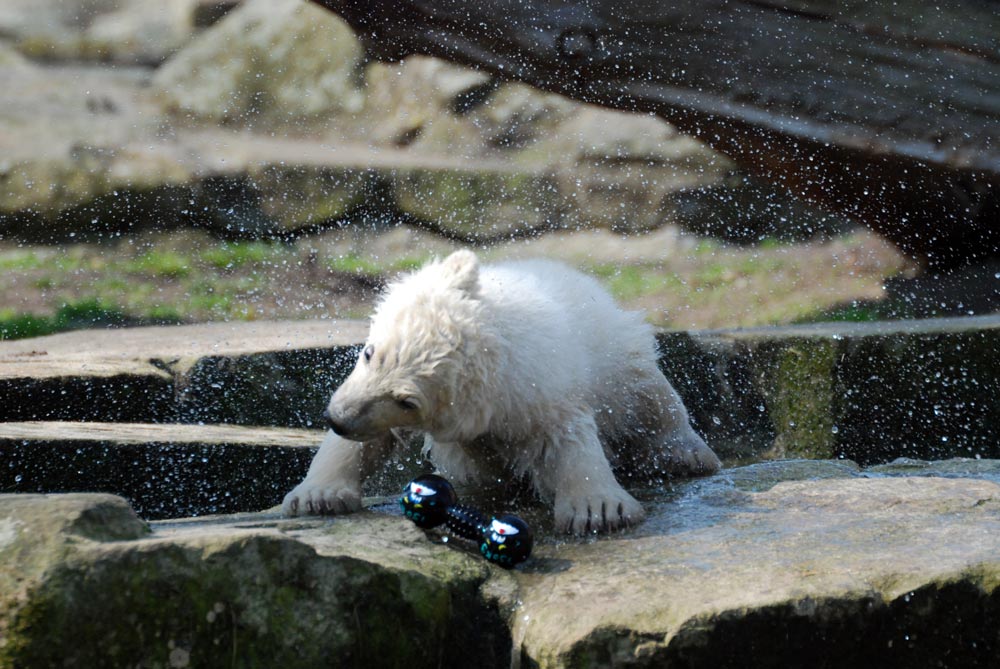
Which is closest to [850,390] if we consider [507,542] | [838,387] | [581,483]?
[838,387]

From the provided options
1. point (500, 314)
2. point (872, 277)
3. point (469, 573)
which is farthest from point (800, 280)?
point (469, 573)

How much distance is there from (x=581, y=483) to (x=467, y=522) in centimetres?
45

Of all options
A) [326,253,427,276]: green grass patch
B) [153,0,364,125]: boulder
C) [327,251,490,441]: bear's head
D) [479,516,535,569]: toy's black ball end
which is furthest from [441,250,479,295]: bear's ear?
[153,0,364,125]: boulder

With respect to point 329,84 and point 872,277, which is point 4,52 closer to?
point 329,84

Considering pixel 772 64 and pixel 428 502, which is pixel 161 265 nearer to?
pixel 772 64

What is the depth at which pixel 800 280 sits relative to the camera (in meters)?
10.3

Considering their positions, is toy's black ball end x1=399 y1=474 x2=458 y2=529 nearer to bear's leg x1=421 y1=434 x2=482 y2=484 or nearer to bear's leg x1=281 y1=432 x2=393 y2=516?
bear's leg x1=281 y1=432 x2=393 y2=516

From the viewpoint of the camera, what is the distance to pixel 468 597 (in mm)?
2955

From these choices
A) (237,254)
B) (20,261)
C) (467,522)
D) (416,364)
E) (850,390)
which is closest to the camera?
(467,522)

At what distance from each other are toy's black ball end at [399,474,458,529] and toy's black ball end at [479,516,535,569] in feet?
0.83

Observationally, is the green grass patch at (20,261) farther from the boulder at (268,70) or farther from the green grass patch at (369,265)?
the boulder at (268,70)

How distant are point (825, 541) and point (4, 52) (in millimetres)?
13166

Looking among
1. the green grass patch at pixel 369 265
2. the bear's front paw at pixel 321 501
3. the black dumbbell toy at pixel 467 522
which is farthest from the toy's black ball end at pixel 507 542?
the green grass patch at pixel 369 265

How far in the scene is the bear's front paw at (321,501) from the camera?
11.8 feet
